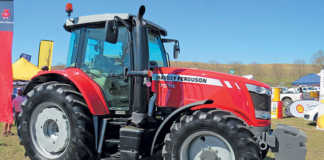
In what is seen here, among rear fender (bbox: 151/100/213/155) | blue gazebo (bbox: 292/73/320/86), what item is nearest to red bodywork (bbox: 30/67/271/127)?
rear fender (bbox: 151/100/213/155)

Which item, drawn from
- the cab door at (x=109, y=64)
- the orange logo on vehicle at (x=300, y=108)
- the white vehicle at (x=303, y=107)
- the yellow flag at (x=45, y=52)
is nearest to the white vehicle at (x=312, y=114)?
the white vehicle at (x=303, y=107)

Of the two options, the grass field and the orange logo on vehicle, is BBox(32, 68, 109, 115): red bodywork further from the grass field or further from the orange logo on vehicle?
the orange logo on vehicle

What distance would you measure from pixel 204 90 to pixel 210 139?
0.69m

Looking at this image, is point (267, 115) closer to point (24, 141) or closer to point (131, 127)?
point (131, 127)

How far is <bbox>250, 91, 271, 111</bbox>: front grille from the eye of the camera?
11.3 ft

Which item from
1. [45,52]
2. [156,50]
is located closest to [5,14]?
[156,50]

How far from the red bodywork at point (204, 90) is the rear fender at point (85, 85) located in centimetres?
85

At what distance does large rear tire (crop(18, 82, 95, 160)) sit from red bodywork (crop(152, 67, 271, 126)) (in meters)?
A: 1.15

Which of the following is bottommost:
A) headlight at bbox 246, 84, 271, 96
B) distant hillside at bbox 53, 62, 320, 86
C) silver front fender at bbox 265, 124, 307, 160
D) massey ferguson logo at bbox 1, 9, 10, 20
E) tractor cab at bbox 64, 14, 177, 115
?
silver front fender at bbox 265, 124, 307, 160

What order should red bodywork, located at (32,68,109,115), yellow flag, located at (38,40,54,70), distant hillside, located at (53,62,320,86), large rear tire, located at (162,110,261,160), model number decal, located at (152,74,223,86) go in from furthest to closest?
1. distant hillside, located at (53,62,320,86)
2. yellow flag, located at (38,40,54,70)
3. red bodywork, located at (32,68,109,115)
4. model number decal, located at (152,74,223,86)
5. large rear tire, located at (162,110,261,160)

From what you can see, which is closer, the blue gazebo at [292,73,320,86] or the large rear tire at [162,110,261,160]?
the large rear tire at [162,110,261,160]

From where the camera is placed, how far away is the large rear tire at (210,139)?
2900 millimetres

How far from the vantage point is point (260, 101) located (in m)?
3.53

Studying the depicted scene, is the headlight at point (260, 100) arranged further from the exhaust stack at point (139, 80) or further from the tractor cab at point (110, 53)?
the tractor cab at point (110, 53)
